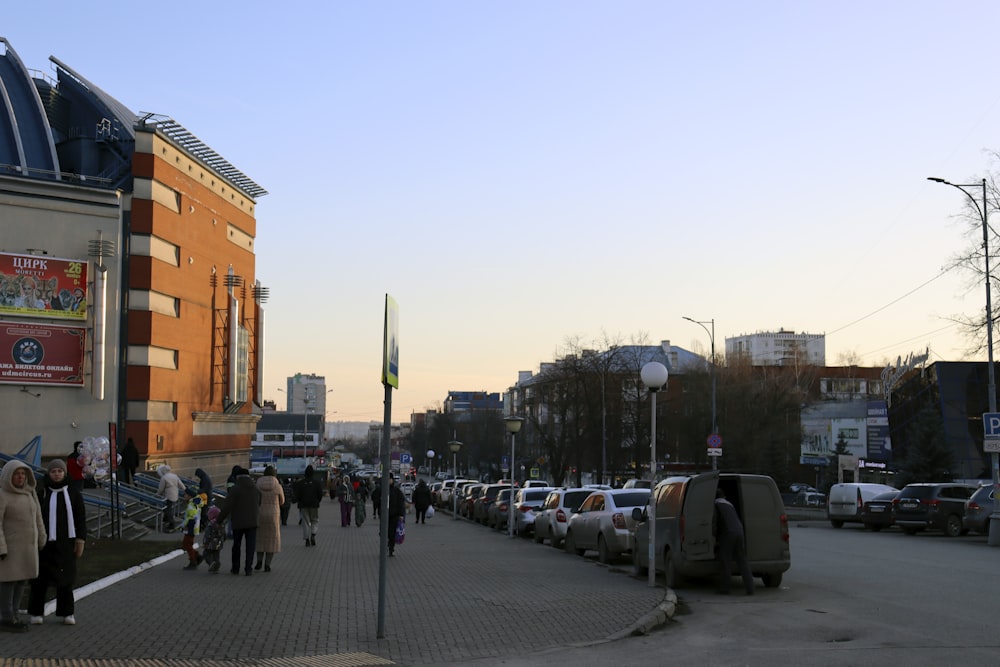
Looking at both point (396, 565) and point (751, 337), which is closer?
point (396, 565)

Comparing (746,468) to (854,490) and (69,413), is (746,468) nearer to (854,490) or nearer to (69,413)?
(854,490)

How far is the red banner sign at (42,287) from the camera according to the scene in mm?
38562

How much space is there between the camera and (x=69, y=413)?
131ft

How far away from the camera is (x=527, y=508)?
3103cm

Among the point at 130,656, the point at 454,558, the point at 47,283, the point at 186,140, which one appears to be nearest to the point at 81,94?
the point at 186,140

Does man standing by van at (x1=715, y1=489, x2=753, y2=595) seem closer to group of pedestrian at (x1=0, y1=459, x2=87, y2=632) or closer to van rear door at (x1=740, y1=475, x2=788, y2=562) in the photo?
van rear door at (x1=740, y1=475, x2=788, y2=562)

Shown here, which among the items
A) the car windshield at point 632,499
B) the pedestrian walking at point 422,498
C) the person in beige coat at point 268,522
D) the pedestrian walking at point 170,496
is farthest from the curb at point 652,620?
the pedestrian walking at point 422,498

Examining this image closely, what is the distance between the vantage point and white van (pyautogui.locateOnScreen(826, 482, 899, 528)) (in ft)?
112

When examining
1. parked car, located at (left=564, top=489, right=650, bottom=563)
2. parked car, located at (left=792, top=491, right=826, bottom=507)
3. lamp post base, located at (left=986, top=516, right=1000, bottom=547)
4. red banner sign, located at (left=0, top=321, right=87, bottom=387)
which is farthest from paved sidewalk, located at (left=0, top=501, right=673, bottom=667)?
parked car, located at (left=792, top=491, right=826, bottom=507)

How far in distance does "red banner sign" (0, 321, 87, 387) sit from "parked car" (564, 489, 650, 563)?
2488 centimetres

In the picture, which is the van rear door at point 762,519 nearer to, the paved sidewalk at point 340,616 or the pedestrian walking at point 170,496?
the paved sidewalk at point 340,616

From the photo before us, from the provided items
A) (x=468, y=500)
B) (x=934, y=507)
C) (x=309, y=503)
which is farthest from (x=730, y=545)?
(x=468, y=500)

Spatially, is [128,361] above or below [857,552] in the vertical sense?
above

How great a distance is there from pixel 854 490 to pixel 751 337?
550 ft
